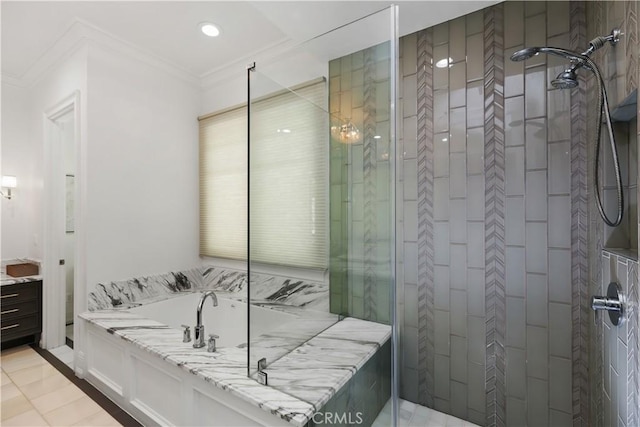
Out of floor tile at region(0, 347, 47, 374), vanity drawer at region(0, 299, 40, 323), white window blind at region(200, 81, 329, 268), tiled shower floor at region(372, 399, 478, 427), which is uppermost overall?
white window blind at region(200, 81, 329, 268)

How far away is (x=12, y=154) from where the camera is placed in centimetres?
315

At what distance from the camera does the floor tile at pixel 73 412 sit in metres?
1.88

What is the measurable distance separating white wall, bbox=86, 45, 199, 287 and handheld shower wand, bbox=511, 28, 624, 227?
9.32 feet

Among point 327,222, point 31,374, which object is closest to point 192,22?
point 327,222

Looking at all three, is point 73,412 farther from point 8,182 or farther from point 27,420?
point 8,182

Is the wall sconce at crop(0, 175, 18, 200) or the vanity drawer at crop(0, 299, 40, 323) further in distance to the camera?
the wall sconce at crop(0, 175, 18, 200)

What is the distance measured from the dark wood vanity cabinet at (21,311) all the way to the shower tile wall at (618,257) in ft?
14.1

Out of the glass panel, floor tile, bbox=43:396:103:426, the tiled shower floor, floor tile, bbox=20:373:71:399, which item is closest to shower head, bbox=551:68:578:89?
the glass panel

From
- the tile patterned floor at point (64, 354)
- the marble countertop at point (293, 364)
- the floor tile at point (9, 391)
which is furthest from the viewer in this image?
the tile patterned floor at point (64, 354)

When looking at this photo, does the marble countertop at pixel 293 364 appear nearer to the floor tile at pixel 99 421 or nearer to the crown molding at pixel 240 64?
the floor tile at pixel 99 421

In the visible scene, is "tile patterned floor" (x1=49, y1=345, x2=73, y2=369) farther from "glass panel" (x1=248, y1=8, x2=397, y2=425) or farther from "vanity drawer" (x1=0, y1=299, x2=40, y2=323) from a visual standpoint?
"glass panel" (x1=248, y1=8, x2=397, y2=425)

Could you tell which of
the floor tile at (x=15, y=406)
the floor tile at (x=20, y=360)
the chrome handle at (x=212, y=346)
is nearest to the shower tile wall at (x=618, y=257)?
the chrome handle at (x=212, y=346)

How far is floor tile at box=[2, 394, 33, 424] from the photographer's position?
1943mm

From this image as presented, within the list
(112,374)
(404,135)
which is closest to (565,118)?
(404,135)
